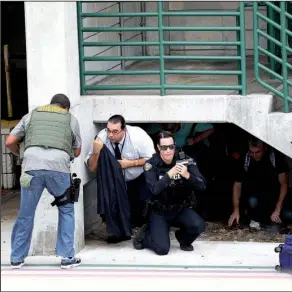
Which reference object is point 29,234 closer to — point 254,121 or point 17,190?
point 254,121

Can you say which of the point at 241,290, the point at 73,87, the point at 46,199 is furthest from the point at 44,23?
the point at 241,290

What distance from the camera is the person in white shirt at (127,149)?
9312 millimetres

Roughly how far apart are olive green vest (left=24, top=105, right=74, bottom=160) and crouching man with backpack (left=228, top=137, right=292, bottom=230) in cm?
246

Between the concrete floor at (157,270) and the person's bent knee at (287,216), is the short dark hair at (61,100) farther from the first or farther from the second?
the person's bent knee at (287,216)

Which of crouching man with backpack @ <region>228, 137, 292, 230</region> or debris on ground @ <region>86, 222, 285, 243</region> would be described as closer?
debris on ground @ <region>86, 222, 285, 243</region>

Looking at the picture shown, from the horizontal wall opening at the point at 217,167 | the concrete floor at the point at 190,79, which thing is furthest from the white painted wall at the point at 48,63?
the horizontal wall opening at the point at 217,167

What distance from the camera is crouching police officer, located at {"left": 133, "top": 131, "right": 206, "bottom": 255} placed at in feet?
29.6

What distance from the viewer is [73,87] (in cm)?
939

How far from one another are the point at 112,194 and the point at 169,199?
0.56 metres

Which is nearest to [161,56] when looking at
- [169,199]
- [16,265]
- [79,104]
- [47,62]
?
[79,104]

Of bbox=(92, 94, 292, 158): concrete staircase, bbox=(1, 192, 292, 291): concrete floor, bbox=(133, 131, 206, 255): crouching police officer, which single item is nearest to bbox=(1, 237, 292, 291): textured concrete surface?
bbox=(1, 192, 292, 291): concrete floor

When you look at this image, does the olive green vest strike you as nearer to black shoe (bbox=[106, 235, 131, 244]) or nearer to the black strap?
the black strap

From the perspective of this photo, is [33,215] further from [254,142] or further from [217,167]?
[217,167]

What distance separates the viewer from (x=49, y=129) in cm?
853
